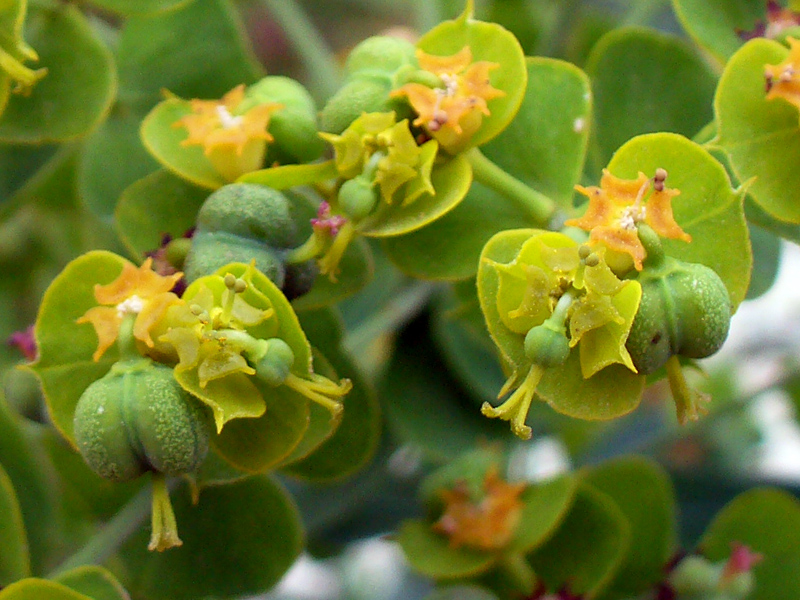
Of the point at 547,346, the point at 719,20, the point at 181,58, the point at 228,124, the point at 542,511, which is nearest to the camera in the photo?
the point at 547,346

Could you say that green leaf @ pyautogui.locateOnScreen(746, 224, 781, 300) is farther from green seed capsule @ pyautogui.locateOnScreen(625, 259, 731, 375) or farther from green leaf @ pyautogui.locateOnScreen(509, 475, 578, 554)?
green seed capsule @ pyautogui.locateOnScreen(625, 259, 731, 375)

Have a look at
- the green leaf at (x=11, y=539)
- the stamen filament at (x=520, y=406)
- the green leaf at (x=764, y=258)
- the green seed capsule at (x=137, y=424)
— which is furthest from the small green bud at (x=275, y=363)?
the green leaf at (x=764, y=258)

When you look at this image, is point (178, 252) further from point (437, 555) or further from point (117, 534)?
point (437, 555)

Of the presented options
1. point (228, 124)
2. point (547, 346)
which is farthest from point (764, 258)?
point (228, 124)

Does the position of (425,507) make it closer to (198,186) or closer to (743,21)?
(198,186)

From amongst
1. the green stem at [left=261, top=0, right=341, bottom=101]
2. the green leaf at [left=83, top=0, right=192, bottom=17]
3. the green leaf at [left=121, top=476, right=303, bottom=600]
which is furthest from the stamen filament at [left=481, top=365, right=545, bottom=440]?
the green stem at [left=261, top=0, right=341, bottom=101]

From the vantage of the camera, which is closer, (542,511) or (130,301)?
(130,301)

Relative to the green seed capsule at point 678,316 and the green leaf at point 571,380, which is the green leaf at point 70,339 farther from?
the green seed capsule at point 678,316
